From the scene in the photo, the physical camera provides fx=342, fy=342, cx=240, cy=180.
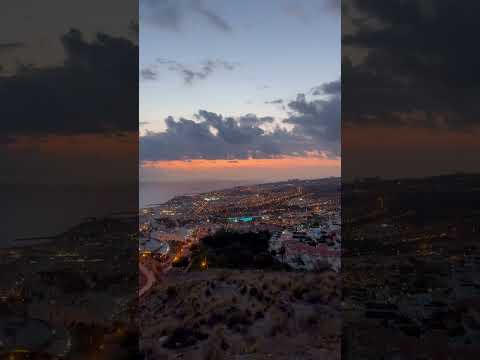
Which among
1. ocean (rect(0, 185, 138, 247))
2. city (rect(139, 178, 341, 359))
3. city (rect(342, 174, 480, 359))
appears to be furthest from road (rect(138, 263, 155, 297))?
city (rect(342, 174, 480, 359))

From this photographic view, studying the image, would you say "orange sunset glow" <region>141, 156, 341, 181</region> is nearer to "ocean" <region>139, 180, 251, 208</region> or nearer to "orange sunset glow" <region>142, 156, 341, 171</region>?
"orange sunset glow" <region>142, 156, 341, 171</region>

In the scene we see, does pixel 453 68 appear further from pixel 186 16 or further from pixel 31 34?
pixel 186 16

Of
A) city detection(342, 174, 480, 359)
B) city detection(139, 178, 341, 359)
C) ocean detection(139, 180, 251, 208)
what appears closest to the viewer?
city detection(342, 174, 480, 359)

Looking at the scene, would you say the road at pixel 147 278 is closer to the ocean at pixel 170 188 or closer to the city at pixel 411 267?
the ocean at pixel 170 188

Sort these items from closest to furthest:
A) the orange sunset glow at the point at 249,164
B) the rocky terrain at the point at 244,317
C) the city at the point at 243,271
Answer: the rocky terrain at the point at 244,317, the city at the point at 243,271, the orange sunset glow at the point at 249,164

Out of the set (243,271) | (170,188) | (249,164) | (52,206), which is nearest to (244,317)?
(243,271)

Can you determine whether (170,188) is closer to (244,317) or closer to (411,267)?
(244,317)

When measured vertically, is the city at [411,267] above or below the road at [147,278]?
above

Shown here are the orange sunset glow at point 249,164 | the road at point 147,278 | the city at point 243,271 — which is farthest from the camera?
the orange sunset glow at point 249,164

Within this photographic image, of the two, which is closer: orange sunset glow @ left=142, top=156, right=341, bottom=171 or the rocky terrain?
the rocky terrain

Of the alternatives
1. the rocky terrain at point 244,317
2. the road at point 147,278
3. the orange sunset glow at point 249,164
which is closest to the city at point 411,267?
the rocky terrain at point 244,317
